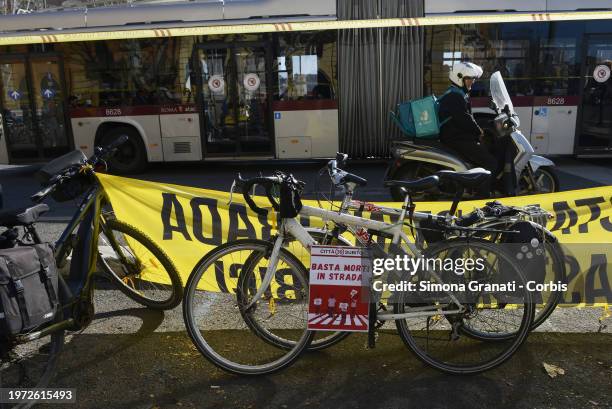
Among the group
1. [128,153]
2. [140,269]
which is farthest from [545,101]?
[140,269]

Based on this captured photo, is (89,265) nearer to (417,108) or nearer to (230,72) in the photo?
(417,108)

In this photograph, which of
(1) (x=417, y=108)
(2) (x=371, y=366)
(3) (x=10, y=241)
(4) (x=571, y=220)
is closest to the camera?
(3) (x=10, y=241)

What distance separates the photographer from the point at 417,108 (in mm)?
6109

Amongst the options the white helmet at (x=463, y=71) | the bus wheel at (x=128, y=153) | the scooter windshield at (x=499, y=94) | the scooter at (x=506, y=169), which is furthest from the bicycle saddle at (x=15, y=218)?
the bus wheel at (x=128, y=153)

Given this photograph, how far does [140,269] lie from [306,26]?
6.86m

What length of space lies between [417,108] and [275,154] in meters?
4.50

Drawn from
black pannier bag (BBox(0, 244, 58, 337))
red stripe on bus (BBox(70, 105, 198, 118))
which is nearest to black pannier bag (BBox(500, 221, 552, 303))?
black pannier bag (BBox(0, 244, 58, 337))

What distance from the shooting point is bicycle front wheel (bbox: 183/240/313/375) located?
3.08m

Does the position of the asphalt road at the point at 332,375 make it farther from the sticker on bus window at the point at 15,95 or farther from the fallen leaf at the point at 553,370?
the sticker on bus window at the point at 15,95

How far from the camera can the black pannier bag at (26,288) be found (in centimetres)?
250

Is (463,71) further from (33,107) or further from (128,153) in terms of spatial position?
(33,107)

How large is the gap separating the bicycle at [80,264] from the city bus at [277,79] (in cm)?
639

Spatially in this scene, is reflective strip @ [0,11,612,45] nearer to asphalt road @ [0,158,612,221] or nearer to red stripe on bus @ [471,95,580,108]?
red stripe on bus @ [471,95,580,108]

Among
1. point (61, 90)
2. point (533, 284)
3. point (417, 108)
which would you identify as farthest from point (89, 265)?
point (61, 90)
